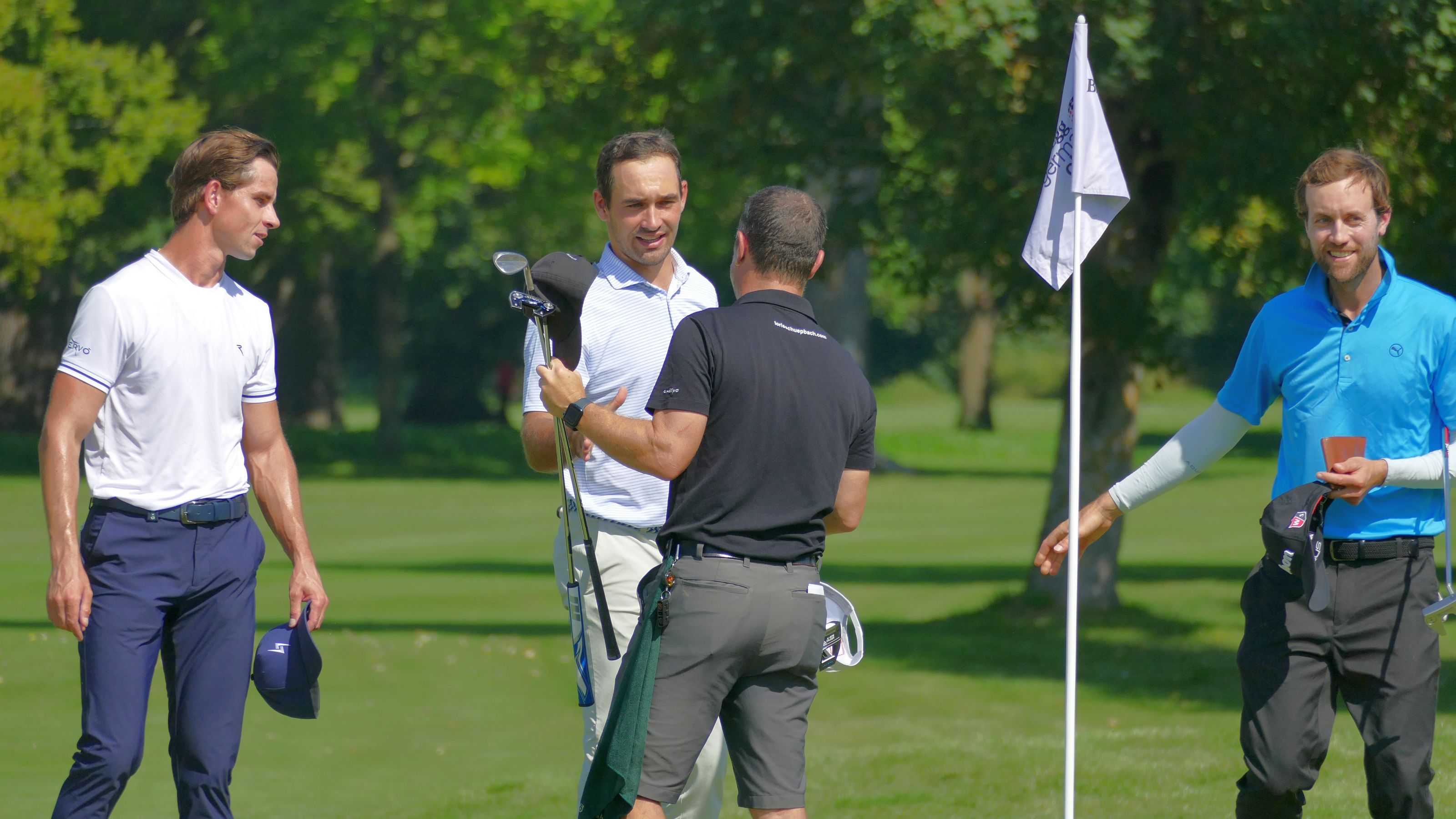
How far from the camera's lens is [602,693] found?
17.2 ft

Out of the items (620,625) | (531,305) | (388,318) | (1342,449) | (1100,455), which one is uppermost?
(531,305)

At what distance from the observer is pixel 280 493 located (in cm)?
536

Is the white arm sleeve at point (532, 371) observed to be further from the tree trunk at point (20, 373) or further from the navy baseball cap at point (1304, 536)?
the tree trunk at point (20, 373)

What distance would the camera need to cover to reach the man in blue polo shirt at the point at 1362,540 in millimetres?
4875

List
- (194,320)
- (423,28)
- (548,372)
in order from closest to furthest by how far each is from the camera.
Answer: (548,372)
(194,320)
(423,28)

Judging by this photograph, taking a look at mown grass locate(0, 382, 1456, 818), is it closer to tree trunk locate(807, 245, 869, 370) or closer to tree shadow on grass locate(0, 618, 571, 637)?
tree shadow on grass locate(0, 618, 571, 637)

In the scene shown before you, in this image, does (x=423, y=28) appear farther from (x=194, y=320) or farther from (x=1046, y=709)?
(x=194, y=320)

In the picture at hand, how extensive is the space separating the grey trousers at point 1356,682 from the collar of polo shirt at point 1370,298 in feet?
2.38

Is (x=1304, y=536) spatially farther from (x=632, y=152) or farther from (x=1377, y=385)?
(x=632, y=152)

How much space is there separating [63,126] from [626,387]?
28.3 metres

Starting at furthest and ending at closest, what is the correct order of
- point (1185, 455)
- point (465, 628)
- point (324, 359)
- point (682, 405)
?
point (324, 359)
point (465, 628)
point (1185, 455)
point (682, 405)

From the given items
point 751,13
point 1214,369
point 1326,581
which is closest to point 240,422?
point 1326,581

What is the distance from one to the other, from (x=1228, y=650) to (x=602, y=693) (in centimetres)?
923

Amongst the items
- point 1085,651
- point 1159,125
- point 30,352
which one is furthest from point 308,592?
point 30,352
